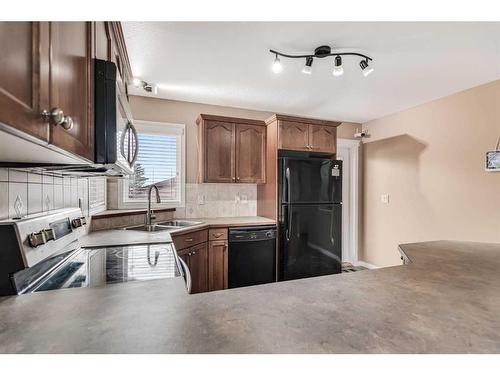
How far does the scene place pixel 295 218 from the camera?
2947mm

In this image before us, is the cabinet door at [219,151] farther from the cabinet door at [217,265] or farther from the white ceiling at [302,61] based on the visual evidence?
the cabinet door at [217,265]

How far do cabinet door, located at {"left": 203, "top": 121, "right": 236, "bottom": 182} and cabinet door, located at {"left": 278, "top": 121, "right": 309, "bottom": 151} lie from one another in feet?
1.91

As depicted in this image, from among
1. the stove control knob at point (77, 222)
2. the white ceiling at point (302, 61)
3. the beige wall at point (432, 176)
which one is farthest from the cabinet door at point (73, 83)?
the beige wall at point (432, 176)

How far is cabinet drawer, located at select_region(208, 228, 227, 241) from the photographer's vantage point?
2.73m

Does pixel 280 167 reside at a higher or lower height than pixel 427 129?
lower

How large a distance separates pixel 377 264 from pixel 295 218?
6.04 ft

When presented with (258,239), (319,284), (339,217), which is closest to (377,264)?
(339,217)

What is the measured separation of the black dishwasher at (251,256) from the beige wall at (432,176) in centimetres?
187

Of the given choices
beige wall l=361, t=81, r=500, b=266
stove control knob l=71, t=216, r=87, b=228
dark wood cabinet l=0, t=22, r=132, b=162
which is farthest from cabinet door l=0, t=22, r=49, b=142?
beige wall l=361, t=81, r=500, b=266

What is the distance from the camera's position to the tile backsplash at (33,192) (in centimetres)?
103

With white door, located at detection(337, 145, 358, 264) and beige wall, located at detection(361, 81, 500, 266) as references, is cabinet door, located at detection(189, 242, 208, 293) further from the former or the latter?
beige wall, located at detection(361, 81, 500, 266)

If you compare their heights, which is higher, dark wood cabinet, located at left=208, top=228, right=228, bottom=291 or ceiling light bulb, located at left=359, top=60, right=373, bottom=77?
ceiling light bulb, located at left=359, top=60, right=373, bottom=77

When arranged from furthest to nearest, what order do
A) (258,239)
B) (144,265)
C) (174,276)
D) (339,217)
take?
1. (339,217)
2. (258,239)
3. (144,265)
4. (174,276)
